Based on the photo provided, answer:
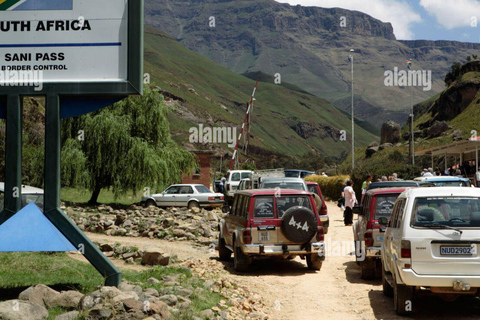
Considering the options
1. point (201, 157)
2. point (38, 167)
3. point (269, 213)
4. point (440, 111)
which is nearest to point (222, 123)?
point (440, 111)

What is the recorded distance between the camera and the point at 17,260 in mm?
12242

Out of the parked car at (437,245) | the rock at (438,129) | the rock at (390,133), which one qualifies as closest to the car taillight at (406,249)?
the parked car at (437,245)

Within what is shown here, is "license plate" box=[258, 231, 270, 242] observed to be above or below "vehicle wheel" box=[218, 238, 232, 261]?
above

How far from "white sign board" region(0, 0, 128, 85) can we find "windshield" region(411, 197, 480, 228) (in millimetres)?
5210

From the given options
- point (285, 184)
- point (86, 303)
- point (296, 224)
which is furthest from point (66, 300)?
point (285, 184)

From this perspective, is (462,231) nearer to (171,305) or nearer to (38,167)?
(171,305)

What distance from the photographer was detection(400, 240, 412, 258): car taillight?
8.33 m

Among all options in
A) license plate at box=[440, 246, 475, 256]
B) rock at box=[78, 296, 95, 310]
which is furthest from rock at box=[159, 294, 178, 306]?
license plate at box=[440, 246, 475, 256]

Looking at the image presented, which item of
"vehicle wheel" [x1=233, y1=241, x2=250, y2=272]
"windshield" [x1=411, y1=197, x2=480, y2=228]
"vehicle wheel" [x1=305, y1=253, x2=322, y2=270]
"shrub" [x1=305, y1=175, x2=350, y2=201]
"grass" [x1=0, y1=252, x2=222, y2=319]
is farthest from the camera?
"shrub" [x1=305, y1=175, x2=350, y2=201]

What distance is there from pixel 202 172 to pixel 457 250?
4489 cm

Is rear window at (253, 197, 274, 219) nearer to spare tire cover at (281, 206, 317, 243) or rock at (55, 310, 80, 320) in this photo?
spare tire cover at (281, 206, 317, 243)

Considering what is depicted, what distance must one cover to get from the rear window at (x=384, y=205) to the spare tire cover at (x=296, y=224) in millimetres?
1507

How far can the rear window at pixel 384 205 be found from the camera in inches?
492

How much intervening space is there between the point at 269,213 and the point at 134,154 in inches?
756
